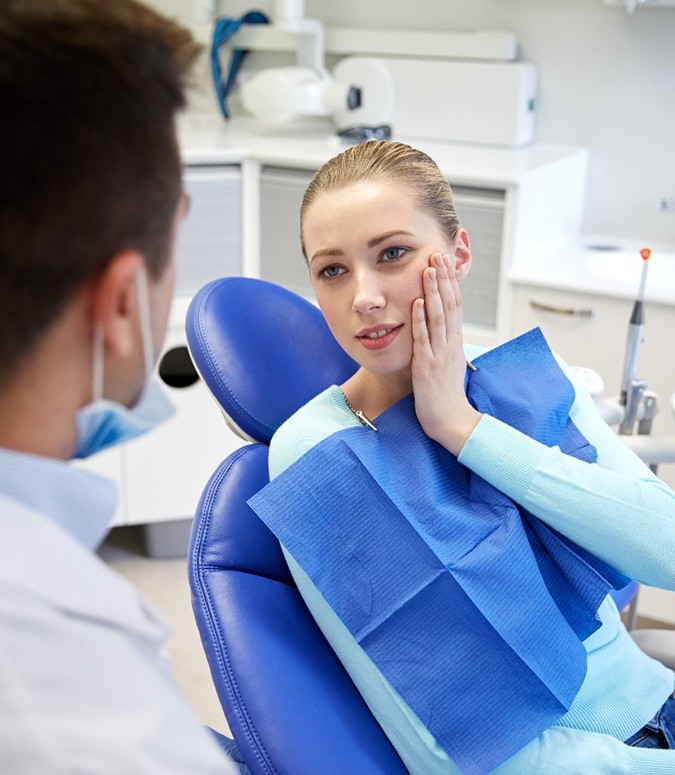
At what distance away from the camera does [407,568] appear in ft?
3.75

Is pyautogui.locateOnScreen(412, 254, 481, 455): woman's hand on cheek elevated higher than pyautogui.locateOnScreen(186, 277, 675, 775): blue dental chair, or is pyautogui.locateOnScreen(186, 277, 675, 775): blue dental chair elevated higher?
pyautogui.locateOnScreen(412, 254, 481, 455): woman's hand on cheek

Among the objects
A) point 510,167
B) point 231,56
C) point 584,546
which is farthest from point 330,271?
point 231,56

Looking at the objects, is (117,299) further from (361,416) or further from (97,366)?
(361,416)

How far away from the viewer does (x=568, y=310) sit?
2.23 meters

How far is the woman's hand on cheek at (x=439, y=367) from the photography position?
120cm

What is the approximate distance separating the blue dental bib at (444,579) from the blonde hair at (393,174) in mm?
264

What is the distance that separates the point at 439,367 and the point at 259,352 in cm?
29

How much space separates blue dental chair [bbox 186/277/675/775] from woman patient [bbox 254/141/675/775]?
0.15 ft

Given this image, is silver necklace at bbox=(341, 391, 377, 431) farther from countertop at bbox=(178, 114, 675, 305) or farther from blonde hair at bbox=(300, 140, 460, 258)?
countertop at bbox=(178, 114, 675, 305)

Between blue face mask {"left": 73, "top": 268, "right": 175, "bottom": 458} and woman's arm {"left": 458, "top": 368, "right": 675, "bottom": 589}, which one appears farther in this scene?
woman's arm {"left": 458, "top": 368, "right": 675, "bottom": 589}

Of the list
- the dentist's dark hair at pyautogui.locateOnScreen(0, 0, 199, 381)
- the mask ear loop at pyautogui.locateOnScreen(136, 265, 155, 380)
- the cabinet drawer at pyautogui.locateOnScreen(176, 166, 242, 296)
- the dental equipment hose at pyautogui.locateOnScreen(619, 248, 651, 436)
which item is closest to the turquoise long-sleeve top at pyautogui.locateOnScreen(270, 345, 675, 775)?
the dental equipment hose at pyautogui.locateOnScreen(619, 248, 651, 436)

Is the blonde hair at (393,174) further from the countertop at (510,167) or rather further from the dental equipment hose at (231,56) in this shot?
the dental equipment hose at (231,56)

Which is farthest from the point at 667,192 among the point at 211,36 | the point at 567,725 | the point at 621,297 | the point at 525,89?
the point at 567,725

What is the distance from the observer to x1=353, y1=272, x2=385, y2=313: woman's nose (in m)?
1.19
